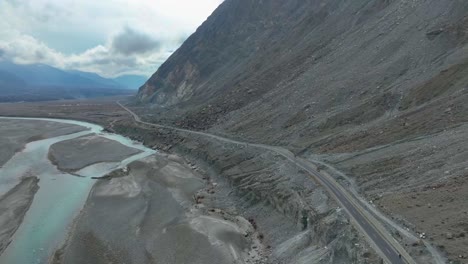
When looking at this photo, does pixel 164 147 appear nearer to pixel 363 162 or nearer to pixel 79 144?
pixel 79 144

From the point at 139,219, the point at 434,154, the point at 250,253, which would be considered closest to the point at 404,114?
the point at 434,154

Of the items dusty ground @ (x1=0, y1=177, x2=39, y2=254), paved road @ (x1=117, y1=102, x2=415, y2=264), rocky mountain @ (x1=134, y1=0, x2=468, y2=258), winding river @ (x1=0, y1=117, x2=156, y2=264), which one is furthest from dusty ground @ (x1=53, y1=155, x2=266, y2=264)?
rocky mountain @ (x1=134, y1=0, x2=468, y2=258)

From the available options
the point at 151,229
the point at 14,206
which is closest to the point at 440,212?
the point at 151,229

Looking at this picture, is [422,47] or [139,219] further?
[422,47]

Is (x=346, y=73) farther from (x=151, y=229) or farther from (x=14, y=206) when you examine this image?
(x=14, y=206)

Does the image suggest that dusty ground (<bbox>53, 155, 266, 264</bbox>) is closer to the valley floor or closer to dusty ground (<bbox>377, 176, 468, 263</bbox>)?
the valley floor
